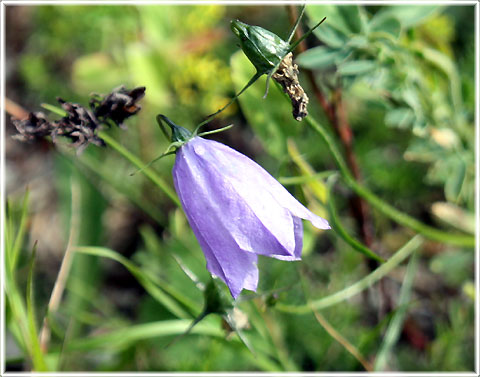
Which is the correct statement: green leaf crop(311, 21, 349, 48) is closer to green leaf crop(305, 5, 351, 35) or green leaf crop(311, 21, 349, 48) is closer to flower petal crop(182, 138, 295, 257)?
green leaf crop(305, 5, 351, 35)

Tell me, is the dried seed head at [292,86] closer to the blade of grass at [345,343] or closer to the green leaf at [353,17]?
the green leaf at [353,17]

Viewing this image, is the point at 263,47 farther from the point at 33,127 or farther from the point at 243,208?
the point at 33,127

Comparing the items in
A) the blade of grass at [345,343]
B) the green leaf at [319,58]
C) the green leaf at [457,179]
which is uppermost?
the green leaf at [319,58]

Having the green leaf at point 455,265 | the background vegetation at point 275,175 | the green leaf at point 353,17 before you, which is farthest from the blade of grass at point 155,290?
the green leaf at point 455,265

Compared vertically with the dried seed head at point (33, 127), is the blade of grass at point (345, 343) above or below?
below

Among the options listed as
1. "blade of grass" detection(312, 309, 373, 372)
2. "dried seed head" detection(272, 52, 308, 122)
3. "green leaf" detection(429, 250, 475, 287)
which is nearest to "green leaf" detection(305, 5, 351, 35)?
"dried seed head" detection(272, 52, 308, 122)

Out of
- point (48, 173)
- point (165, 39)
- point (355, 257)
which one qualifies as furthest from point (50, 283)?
point (355, 257)

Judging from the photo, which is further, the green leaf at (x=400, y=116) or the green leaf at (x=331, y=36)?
the green leaf at (x=400, y=116)
